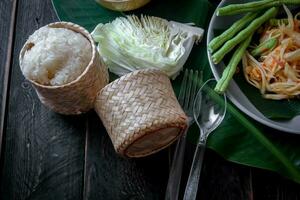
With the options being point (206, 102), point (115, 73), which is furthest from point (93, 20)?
point (206, 102)

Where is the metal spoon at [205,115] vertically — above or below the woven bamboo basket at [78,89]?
below

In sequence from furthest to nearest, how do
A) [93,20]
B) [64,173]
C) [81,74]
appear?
1. [93,20]
2. [64,173]
3. [81,74]

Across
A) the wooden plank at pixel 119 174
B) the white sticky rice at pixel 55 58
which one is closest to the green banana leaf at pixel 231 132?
the wooden plank at pixel 119 174

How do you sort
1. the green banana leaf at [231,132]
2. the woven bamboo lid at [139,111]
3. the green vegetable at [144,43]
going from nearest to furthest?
the woven bamboo lid at [139,111] → the green banana leaf at [231,132] → the green vegetable at [144,43]

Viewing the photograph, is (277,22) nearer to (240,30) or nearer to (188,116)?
(240,30)

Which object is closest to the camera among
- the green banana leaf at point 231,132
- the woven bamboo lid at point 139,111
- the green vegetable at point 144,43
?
the woven bamboo lid at point 139,111

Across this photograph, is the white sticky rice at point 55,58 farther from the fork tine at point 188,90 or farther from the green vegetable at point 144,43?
the fork tine at point 188,90

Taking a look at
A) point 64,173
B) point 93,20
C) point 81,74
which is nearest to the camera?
point 81,74

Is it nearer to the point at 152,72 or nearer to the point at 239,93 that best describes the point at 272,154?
the point at 239,93

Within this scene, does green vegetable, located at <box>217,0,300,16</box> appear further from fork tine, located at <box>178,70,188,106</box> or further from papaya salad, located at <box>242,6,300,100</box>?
fork tine, located at <box>178,70,188,106</box>
